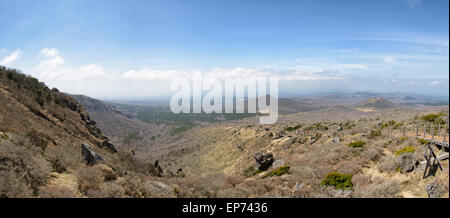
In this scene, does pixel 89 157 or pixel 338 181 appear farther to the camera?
pixel 89 157

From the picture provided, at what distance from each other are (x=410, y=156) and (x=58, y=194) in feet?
43.5

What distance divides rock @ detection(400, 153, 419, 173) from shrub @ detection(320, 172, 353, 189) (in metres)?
2.07

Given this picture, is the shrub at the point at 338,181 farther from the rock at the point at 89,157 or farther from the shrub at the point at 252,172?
the rock at the point at 89,157

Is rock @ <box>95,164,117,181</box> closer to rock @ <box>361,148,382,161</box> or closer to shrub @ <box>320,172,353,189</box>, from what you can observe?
shrub @ <box>320,172,353,189</box>

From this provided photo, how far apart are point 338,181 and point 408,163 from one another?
2.80m

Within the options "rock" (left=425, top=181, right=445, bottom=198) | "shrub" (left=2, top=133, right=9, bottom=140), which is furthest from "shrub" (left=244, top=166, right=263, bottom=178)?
"shrub" (left=2, top=133, right=9, bottom=140)

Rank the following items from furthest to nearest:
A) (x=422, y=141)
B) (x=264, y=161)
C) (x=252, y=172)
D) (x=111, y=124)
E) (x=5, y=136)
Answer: (x=111, y=124)
(x=264, y=161)
(x=252, y=172)
(x=422, y=141)
(x=5, y=136)

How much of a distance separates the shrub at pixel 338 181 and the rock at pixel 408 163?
2074mm

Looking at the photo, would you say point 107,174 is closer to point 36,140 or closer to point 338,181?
point 36,140

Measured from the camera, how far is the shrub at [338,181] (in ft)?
31.0

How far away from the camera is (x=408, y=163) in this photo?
891 centimetres

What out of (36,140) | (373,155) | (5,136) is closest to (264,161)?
(373,155)
